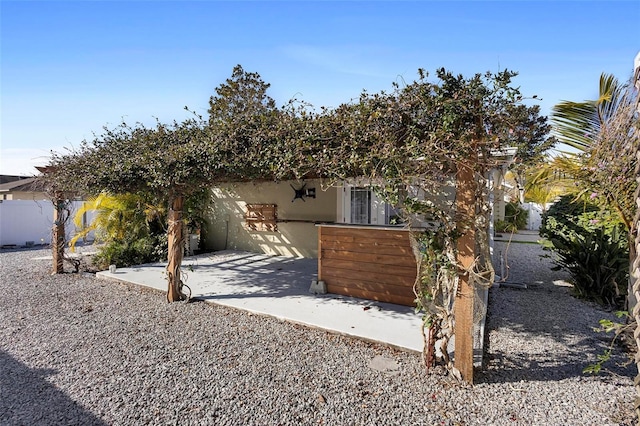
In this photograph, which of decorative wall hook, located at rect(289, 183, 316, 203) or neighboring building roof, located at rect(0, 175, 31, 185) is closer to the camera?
decorative wall hook, located at rect(289, 183, 316, 203)

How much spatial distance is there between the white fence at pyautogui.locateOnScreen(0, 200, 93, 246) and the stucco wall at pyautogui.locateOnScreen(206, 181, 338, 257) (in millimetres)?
6413

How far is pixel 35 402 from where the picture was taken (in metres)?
3.25

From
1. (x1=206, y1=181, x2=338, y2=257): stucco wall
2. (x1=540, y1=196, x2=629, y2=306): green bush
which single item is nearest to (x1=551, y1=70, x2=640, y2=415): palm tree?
(x1=540, y1=196, x2=629, y2=306): green bush

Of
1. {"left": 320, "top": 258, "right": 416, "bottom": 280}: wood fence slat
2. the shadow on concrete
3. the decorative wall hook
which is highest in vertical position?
the decorative wall hook

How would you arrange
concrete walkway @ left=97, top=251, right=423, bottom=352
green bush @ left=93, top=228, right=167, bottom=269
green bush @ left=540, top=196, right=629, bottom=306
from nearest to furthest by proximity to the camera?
1. concrete walkway @ left=97, top=251, right=423, bottom=352
2. green bush @ left=540, top=196, right=629, bottom=306
3. green bush @ left=93, top=228, right=167, bottom=269

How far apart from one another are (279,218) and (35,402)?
843 centimetres

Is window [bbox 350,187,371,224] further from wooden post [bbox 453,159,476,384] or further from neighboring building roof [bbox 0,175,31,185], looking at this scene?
neighboring building roof [bbox 0,175,31,185]

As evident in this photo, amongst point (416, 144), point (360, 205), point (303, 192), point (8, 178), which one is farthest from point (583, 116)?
point (8, 178)

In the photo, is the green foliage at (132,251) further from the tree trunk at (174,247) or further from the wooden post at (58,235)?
the tree trunk at (174,247)

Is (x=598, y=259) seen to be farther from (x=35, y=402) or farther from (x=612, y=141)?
(x=35, y=402)

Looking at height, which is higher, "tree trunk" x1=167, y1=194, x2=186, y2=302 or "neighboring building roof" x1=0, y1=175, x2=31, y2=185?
"neighboring building roof" x1=0, y1=175, x2=31, y2=185

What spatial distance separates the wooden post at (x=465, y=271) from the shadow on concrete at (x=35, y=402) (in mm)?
3472

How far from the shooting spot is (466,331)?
11.6ft

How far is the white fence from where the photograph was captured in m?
14.2
